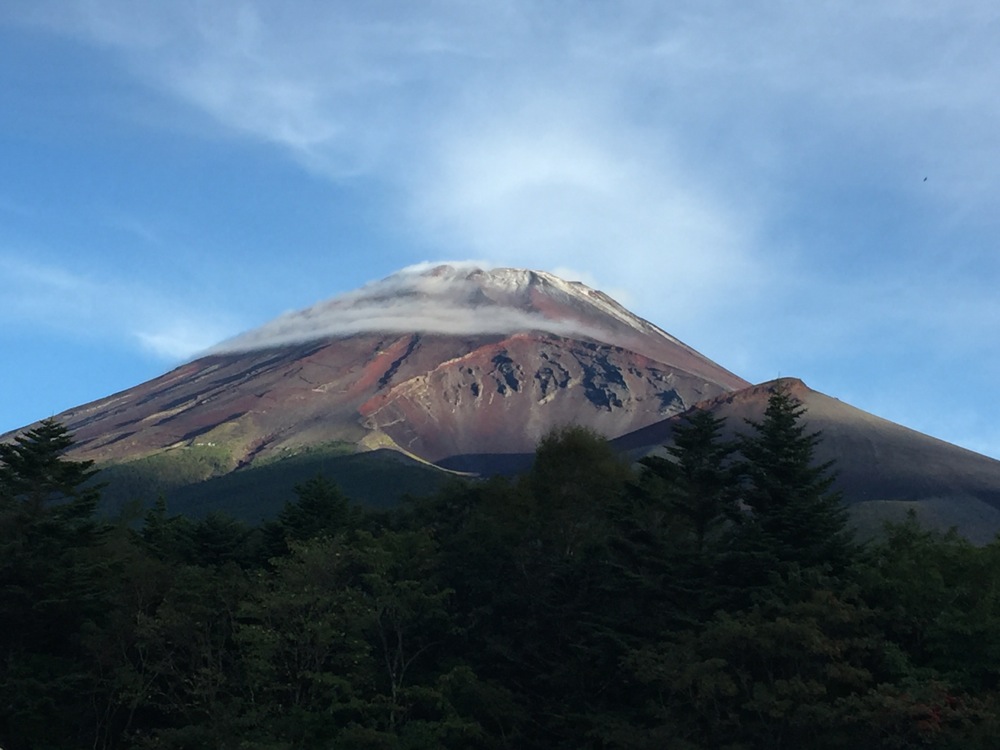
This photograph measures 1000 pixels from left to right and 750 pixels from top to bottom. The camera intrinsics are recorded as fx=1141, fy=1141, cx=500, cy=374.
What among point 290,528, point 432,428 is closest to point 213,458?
point 432,428

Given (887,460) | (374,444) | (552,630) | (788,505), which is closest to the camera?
(788,505)

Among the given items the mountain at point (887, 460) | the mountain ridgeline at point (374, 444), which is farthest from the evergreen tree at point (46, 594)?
the mountain at point (887, 460)

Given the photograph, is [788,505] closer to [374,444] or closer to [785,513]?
[785,513]

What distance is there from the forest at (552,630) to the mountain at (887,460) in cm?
6596

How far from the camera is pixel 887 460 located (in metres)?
131

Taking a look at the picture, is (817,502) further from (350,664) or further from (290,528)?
(290,528)

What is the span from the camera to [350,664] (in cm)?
3253

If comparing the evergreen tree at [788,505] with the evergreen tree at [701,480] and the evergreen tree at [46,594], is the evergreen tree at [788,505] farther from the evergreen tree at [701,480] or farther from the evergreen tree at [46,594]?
the evergreen tree at [46,594]

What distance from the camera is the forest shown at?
26984mm

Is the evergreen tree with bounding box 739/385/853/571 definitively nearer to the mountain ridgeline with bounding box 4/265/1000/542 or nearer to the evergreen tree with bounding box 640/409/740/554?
the evergreen tree with bounding box 640/409/740/554

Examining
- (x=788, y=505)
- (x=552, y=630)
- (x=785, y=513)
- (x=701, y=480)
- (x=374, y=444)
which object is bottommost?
(x=552, y=630)

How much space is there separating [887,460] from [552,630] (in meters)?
105

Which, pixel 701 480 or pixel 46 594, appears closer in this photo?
pixel 701 480

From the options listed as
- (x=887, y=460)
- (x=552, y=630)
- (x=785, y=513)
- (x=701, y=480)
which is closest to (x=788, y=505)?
(x=785, y=513)
